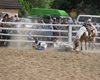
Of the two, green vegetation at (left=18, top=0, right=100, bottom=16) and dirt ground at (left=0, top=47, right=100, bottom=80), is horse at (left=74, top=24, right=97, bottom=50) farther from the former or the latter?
green vegetation at (left=18, top=0, right=100, bottom=16)

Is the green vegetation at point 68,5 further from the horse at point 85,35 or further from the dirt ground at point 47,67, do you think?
the dirt ground at point 47,67

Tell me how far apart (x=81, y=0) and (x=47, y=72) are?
43241 millimetres

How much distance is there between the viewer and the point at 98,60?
11.3m

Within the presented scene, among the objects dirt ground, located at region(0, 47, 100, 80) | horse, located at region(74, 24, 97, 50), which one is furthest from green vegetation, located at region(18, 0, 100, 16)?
dirt ground, located at region(0, 47, 100, 80)

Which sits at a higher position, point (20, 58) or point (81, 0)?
point (81, 0)

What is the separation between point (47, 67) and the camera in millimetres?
9641

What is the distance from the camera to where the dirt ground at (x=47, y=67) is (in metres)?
8.40

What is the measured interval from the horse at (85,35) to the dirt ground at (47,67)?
113 inches

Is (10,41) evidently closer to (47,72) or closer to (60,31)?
(60,31)

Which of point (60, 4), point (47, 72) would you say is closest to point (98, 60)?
point (47, 72)

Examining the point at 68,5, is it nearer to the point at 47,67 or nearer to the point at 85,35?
the point at 85,35

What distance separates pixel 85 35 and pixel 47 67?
18.2 feet

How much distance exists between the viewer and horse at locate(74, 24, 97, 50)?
48.0 feet

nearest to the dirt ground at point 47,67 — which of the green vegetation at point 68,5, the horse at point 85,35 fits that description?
the horse at point 85,35
